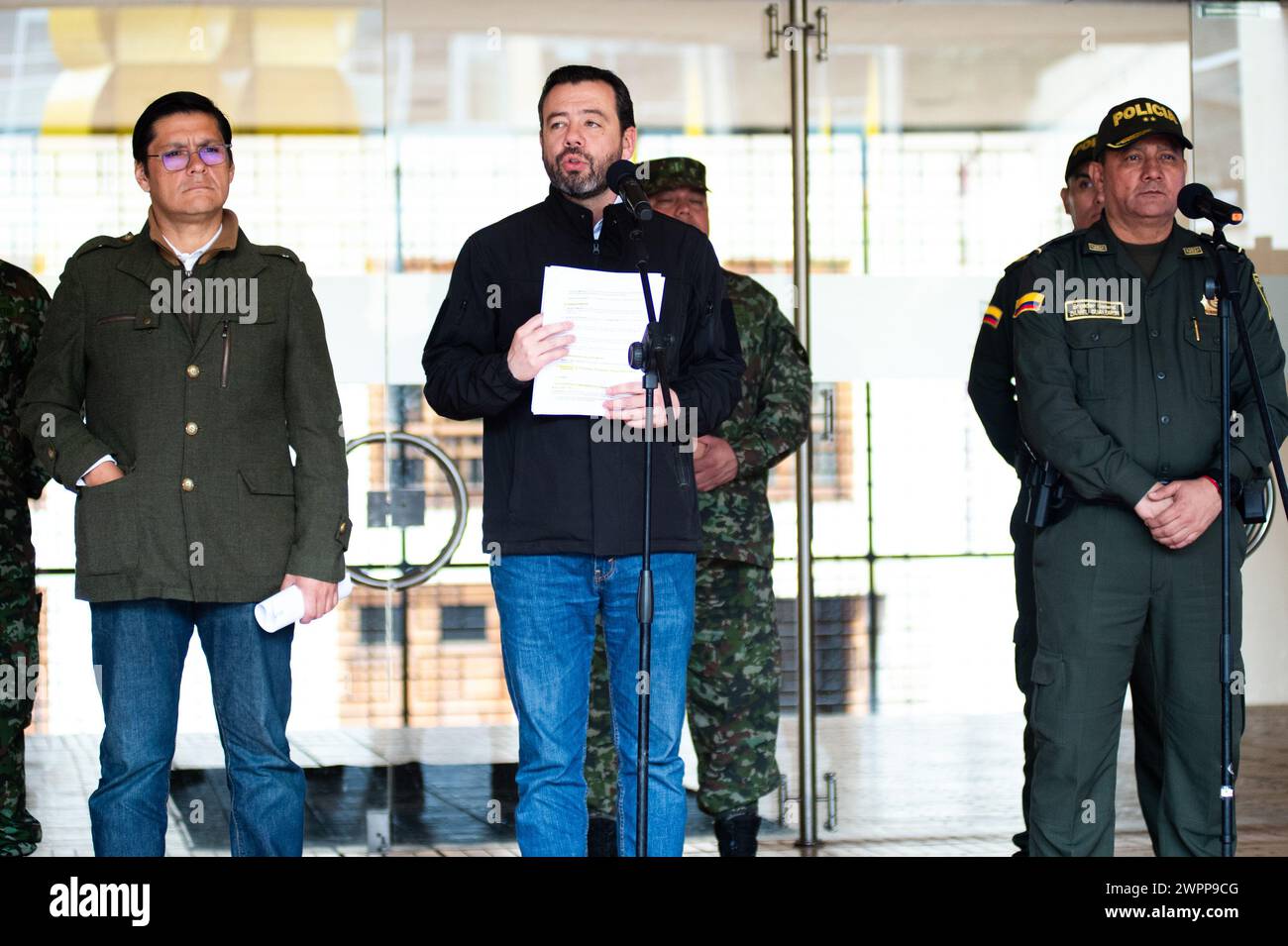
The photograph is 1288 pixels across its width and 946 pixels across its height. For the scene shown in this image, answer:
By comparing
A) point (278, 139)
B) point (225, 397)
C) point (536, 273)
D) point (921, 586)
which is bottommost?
point (921, 586)

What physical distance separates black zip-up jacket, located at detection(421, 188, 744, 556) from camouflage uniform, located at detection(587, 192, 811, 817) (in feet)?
2.87

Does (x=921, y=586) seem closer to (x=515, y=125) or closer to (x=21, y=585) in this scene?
(x=515, y=125)

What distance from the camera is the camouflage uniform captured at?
4277 millimetres

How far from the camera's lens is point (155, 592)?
10.6 ft

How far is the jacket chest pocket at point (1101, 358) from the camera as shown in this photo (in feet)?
12.1

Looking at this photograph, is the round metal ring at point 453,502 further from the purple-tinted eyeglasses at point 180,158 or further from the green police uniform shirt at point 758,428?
the purple-tinted eyeglasses at point 180,158

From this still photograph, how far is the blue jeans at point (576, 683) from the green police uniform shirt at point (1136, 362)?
1.01 metres

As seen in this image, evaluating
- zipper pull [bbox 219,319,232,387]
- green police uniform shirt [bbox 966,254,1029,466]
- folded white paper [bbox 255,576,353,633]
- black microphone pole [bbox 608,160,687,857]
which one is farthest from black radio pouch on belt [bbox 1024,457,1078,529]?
zipper pull [bbox 219,319,232,387]

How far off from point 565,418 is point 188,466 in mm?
759

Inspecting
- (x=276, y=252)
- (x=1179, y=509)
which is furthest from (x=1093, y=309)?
(x=276, y=252)

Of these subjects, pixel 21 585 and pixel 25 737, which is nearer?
pixel 21 585

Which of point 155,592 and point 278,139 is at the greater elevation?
point 278,139

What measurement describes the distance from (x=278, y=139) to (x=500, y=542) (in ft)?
6.99

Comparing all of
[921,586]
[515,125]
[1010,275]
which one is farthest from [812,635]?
[515,125]
